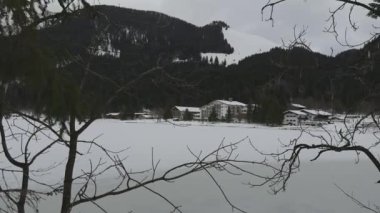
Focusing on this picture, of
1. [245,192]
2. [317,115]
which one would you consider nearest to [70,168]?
[317,115]

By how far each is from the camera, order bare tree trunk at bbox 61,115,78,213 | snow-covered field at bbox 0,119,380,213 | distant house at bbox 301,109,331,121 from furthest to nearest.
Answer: snow-covered field at bbox 0,119,380,213
distant house at bbox 301,109,331,121
bare tree trunk at bbox 61,115,78,213

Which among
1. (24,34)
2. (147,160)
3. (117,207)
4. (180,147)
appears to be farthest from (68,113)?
(180,147)

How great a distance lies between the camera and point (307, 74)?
243 centimetres

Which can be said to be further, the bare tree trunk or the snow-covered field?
the snow-covered field

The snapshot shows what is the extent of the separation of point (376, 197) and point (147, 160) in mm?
7945

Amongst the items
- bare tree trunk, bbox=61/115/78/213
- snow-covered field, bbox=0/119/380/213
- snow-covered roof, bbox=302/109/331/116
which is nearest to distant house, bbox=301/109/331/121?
snow-covered roof, bbox=302/109/331/116

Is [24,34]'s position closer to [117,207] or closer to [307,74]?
[307,74]

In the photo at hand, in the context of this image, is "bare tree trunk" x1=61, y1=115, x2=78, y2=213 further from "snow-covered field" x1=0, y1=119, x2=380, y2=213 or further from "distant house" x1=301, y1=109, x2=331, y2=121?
"snow-covered field" x1=0, y1=119, x2=380, y2=213

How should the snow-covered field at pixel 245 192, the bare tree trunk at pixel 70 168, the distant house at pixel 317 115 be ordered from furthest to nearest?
1. the snow-covered field at pixel 245 192
2. the distant house at pixel 317 115
3. the bare tree trunk at pixel 70 168

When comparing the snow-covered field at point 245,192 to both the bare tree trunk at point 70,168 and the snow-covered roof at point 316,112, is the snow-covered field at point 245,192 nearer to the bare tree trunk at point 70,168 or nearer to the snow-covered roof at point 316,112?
the snow-covered roof at point 316,112

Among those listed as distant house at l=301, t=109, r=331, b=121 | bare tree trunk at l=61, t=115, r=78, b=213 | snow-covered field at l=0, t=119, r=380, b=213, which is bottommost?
snow-covered field at l=0, t=119, r=380, b=213

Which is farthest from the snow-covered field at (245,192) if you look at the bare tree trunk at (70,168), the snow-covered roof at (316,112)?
the bare tree trunk at (70,168)

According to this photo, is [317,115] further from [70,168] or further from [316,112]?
[70,168]

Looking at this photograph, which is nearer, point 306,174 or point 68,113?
point 68,113
